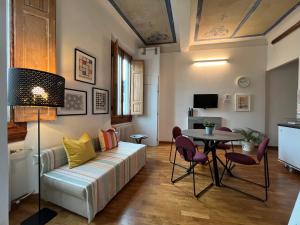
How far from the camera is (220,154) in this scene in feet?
14.1

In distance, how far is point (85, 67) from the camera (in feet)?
9.57

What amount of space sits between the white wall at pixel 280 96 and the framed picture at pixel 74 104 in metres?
5.22

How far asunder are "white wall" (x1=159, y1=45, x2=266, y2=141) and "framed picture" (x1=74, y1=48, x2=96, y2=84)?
3.05 meters

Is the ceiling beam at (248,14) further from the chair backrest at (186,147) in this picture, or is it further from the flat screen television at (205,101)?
the chair backrest at (186,147)

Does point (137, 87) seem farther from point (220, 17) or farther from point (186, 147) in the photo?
point (186, 147)

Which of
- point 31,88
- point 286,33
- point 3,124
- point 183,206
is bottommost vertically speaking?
point 183,206

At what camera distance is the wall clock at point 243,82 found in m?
5.14

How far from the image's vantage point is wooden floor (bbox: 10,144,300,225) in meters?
1.76

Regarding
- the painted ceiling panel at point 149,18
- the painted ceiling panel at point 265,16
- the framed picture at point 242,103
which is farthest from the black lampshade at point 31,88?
the framed picture at point 242,103

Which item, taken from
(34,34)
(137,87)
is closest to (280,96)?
(137,87)

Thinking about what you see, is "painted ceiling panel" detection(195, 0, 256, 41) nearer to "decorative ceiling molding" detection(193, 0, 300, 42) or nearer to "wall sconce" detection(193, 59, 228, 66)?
"decorative ceiling molding" detection(193, 0, 300, 42)

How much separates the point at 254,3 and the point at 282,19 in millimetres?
1196

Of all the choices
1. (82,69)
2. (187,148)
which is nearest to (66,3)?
(82,69)

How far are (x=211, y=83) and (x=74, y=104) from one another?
14.1 feet
